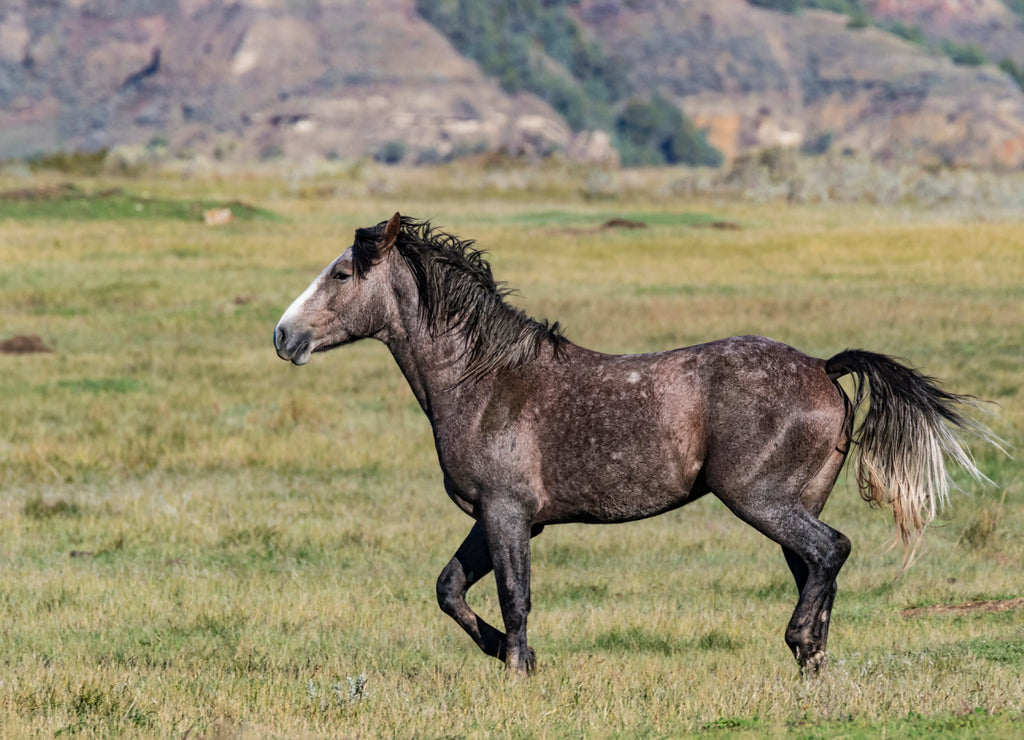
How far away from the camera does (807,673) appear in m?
7.41

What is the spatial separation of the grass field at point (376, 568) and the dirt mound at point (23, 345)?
53cm

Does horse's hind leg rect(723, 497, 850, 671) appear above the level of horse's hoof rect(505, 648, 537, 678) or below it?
above

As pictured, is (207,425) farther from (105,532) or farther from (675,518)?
(675,518)

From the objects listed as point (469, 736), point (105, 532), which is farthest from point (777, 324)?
point (469, 736)

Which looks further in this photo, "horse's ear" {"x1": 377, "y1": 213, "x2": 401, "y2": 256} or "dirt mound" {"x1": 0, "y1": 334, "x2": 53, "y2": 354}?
"dirt mound" {"x1": 0, "y1": 334, "x2": 53, "y2": 354}

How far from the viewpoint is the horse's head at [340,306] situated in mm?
7688

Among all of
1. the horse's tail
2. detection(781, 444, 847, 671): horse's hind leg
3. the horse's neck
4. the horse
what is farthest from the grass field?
the horse's neck

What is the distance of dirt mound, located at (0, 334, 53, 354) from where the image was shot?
83.1ft

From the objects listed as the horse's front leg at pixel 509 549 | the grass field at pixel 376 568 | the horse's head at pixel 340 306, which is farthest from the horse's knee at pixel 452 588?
the horse's head at pixel 340 306

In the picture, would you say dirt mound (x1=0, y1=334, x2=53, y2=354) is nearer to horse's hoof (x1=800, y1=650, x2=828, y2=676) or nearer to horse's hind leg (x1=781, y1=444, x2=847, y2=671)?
horse's hind leg (x1=781, y1=444, x2=847, y2=671)

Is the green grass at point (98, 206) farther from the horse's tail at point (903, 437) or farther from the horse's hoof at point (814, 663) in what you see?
the horse's hoof at point (814, 663)

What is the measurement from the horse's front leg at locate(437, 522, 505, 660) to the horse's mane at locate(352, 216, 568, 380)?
0.99 meters

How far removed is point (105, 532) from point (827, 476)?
25.1 feet

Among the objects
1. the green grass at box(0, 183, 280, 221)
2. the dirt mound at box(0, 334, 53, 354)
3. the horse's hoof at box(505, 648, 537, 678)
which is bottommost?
the green grass at box(0, 183, 280, 221)
